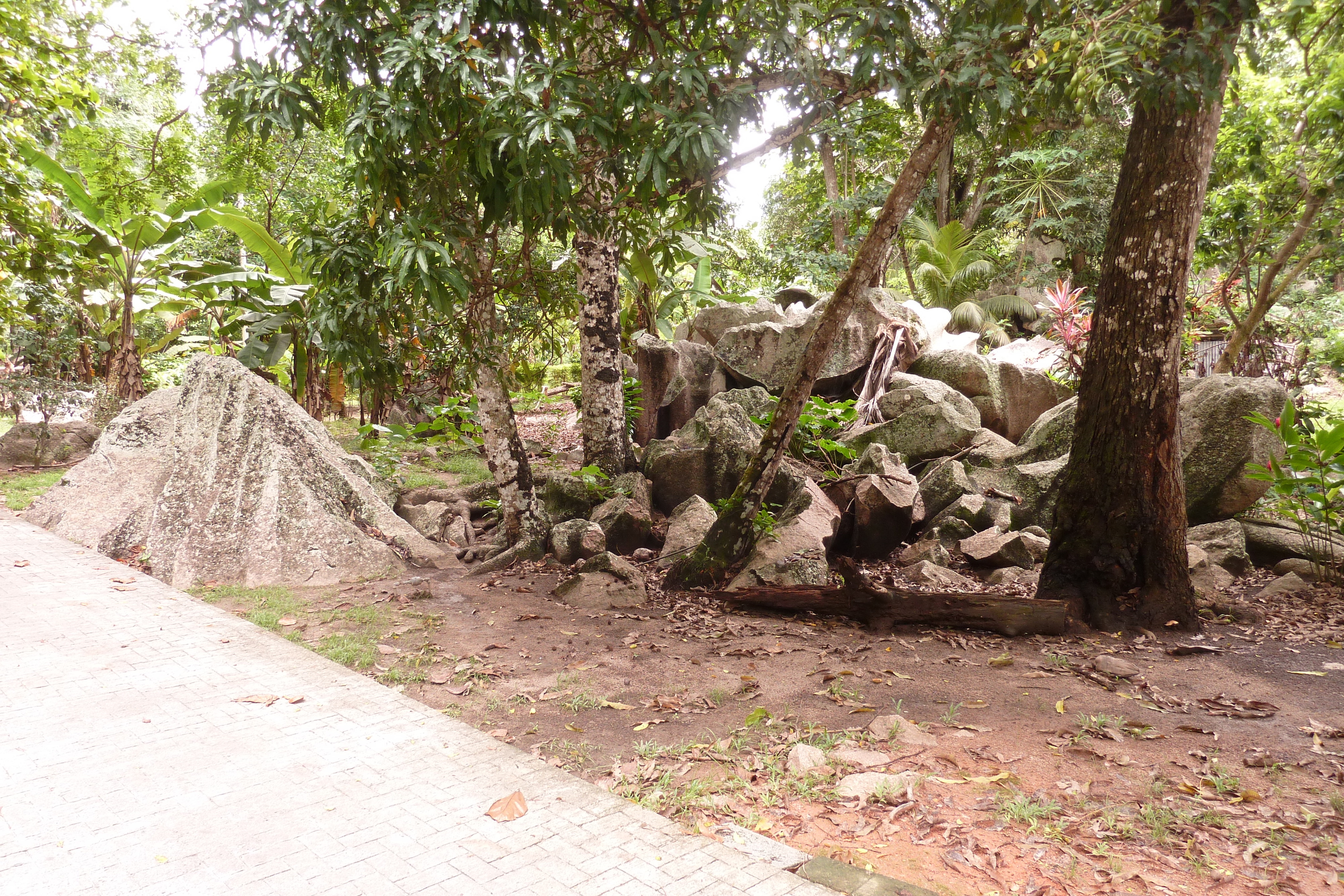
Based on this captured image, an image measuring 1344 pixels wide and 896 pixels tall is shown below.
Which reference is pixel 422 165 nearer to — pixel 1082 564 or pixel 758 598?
pixel 758 598

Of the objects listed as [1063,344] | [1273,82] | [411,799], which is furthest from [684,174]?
[1273,82]

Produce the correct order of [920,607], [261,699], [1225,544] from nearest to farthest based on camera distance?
[261,699]
[920,607]
[1225,544]

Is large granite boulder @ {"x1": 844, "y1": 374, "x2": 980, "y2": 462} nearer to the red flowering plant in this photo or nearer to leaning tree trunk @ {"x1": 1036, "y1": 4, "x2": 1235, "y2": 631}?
the red flowering plant

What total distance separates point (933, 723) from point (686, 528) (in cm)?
366

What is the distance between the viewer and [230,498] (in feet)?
23.3

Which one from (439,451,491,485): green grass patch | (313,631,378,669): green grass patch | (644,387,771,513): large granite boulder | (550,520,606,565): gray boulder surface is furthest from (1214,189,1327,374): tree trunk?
(439,451,491,485): green grass patch

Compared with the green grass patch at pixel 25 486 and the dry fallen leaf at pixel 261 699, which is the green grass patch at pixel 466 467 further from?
the dry fallen leaf at pixel 261 699

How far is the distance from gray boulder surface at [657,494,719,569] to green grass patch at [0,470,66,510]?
7.15 metres

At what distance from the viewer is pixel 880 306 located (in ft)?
34.4

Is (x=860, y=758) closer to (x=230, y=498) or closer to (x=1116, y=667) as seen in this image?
(x=1116, y=667)

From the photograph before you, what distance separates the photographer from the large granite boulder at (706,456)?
823 centimetres

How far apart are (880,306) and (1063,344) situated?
8.36ft

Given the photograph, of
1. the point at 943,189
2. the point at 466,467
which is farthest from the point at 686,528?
the point at 943,189

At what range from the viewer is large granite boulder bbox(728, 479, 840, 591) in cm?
624
